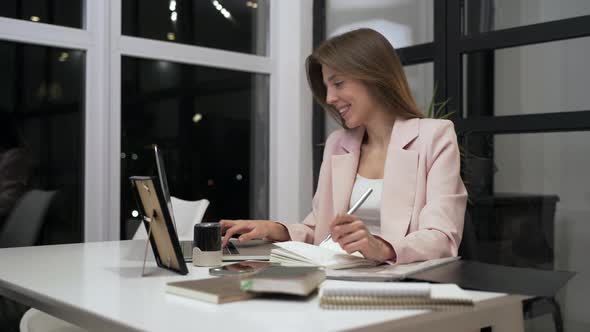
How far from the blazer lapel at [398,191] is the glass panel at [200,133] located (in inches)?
75.8

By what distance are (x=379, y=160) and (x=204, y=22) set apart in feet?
6.93

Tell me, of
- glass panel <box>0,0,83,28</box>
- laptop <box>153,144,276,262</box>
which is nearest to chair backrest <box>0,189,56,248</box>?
glass panel <box>0,0,83,28</box>

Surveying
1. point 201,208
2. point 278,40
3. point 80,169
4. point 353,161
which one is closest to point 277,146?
point 278,40

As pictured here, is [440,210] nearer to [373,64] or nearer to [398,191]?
[398,191]

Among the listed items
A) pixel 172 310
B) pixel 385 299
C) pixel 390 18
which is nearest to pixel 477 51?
pixel 390 18

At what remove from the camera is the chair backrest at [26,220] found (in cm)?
300

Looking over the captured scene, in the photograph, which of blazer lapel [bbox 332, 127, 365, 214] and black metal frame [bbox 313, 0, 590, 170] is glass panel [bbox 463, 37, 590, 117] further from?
blazer lapel [bbox 332, 127, 365, 214]

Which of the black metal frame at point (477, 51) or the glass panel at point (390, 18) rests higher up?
the glass panel at point (390, 18)

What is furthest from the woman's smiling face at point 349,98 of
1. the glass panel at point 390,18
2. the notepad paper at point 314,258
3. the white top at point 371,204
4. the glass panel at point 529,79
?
the glass panel at point 390,18

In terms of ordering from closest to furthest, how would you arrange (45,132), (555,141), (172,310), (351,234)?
(172,310)
(351,234)
(555,141)
(45,132)

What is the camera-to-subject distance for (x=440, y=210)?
5.35 ft

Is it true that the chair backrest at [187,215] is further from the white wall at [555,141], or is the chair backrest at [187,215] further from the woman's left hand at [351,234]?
the white wall at [555,141]

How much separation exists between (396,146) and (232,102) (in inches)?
88.7

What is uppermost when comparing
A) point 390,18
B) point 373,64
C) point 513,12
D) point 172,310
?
point 390,18
